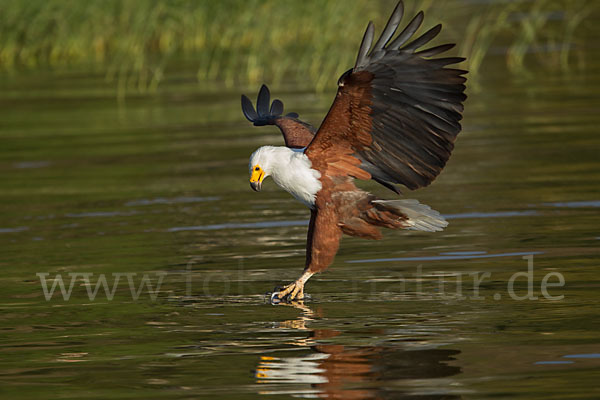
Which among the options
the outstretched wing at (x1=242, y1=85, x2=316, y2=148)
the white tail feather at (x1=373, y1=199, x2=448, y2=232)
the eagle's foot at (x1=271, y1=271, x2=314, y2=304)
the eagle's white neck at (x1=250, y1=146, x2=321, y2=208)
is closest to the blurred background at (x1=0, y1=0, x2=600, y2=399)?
the eagle's foot at (x1=271, y1=271, x2=314, y2=304)

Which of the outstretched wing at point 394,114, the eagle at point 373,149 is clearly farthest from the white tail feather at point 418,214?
the outstretched wing at point 394,114

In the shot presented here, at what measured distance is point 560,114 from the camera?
10727 mm

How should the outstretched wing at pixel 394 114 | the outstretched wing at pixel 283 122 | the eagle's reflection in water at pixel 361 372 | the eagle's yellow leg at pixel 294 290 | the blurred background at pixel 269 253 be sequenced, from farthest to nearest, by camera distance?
the outstretched wing at pixel 283 122
the eagle's yellow leg at pixel 294 290
the outstretched wing at pixel 394 114
the blurred background at pixel 269 253
the eagle's reflection in water at pixel 361 372

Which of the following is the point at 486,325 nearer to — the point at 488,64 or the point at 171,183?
the point at 171,183

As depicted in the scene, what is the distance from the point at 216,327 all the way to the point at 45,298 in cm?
111

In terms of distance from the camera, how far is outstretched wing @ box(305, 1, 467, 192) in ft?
16.9

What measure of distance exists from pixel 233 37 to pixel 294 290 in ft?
42.2

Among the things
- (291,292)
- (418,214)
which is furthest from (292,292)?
(418,214)

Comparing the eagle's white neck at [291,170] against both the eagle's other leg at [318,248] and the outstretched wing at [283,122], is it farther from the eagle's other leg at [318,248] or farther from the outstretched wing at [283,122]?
the outstretched wing at [283,122]

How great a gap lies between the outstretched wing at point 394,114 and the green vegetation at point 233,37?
7.64 meters

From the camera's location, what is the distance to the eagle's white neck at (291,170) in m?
5.32

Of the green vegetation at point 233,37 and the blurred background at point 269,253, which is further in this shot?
the green vegetation at point 233,37

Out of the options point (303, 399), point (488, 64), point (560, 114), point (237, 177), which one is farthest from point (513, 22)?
point (303, 399)

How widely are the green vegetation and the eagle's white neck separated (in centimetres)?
789
